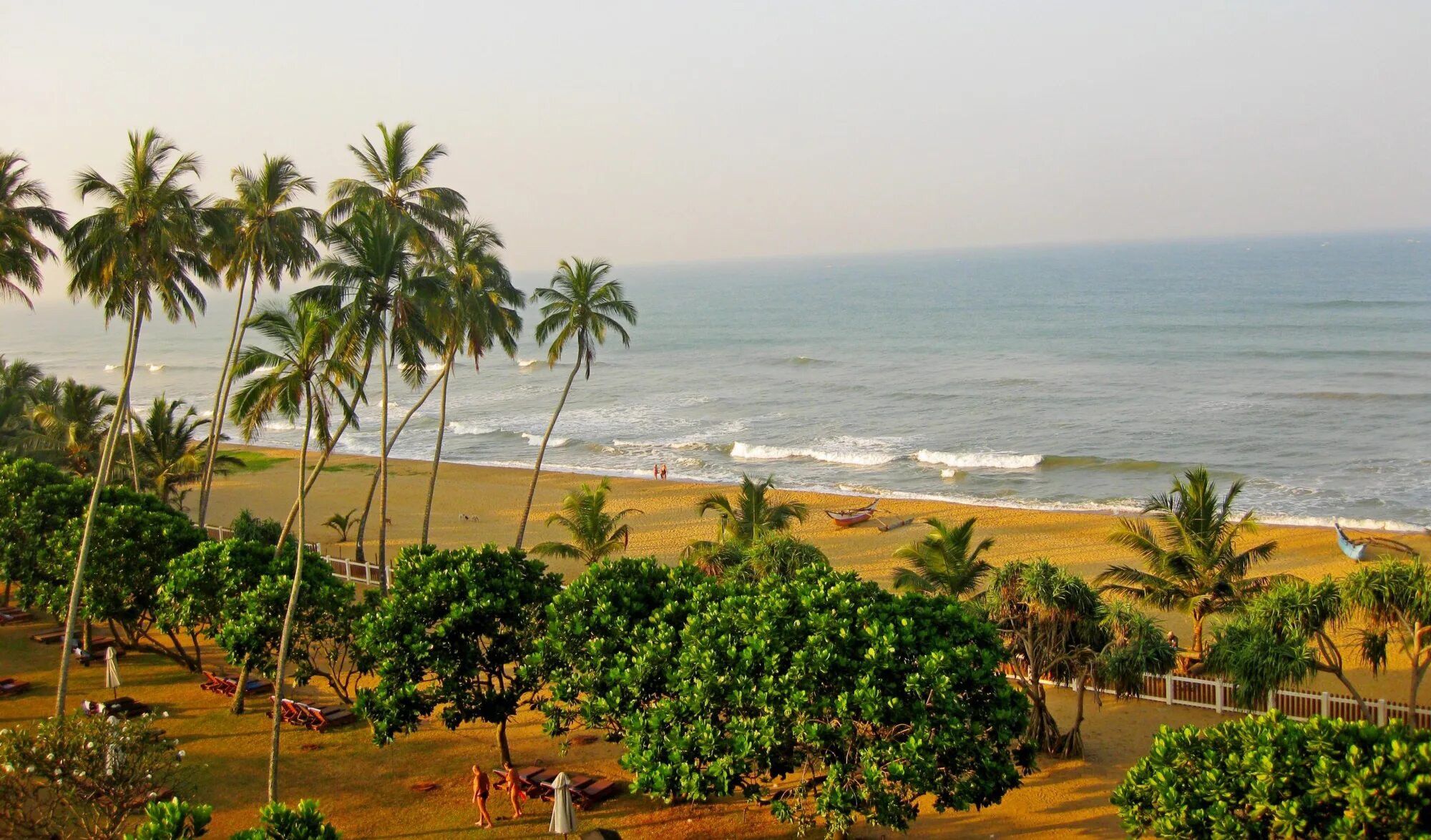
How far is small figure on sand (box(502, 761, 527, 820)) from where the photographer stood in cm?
1337

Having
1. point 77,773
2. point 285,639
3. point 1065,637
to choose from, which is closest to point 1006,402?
point 1065,637

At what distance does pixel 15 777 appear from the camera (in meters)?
10.6

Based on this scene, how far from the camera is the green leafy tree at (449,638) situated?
1348 centimetres

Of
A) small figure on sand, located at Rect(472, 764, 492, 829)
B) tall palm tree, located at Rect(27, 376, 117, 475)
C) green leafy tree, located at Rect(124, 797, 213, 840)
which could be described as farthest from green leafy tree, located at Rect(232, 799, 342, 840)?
tall palm tree, located at Rect(27, 376, 117, 475)

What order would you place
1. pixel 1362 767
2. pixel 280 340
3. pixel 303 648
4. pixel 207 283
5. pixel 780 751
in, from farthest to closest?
pixel 207 283, pixel 303 648, pixel 280 340, pixel 780 751, pixel 1362 767

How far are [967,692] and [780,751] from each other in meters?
2.17

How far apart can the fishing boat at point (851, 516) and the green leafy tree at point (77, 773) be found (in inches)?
967

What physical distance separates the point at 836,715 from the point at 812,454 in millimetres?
36589

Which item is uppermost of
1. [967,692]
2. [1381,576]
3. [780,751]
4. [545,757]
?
[1381,576]

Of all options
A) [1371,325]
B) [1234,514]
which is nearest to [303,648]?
[1234,514]

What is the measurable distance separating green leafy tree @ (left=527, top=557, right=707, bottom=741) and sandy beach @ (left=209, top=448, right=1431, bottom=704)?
46.3 feet

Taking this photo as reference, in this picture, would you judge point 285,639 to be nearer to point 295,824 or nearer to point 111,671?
point 111,671

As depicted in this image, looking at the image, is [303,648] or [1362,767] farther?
[303,648]

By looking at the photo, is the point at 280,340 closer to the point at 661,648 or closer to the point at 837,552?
the point at 661,648
